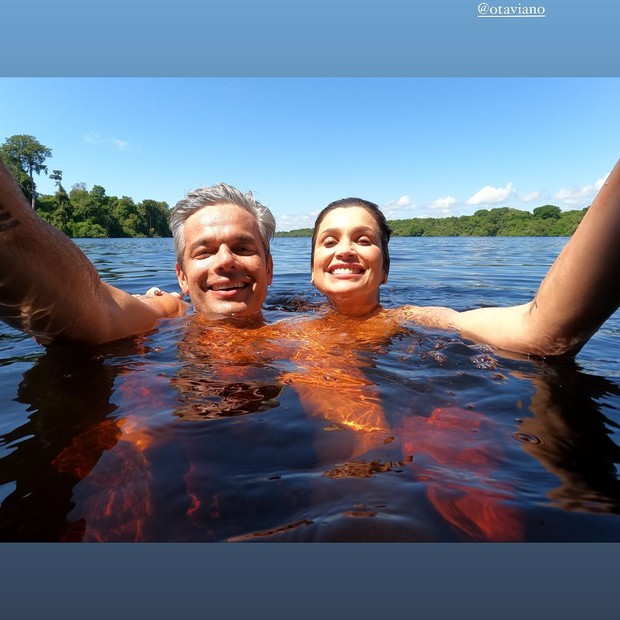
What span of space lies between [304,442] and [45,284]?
1190 millimetres

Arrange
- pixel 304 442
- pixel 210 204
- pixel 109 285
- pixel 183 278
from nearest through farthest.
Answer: pixel 304 442
pixel 109 285
pixel 210 204
pixel 183 278

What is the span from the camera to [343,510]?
135cm

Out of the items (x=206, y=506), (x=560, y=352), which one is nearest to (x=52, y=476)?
(x=206, y=506)

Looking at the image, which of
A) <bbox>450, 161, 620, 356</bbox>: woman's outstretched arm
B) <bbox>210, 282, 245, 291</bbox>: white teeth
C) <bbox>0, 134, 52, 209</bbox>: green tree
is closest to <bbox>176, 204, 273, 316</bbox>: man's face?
<bbox>210, 282, 245, 291</bbox>: white teeth

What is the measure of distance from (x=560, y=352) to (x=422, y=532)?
149cm

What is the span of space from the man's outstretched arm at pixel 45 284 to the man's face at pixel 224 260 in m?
1.15

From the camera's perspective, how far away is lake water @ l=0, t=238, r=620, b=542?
1327 millimetres

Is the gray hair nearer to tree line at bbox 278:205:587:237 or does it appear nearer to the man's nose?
the man's nose

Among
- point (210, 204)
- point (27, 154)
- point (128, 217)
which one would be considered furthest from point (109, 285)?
point (128, 217)

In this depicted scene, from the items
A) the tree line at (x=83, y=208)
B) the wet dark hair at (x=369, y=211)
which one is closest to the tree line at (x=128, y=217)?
the tree line at (x=83, y=208)

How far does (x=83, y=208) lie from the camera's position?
72.2 m

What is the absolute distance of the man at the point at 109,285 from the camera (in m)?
1.40

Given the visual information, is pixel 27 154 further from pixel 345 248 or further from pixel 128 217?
pixel 345 248

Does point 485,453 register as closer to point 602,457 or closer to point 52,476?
point 602,457
